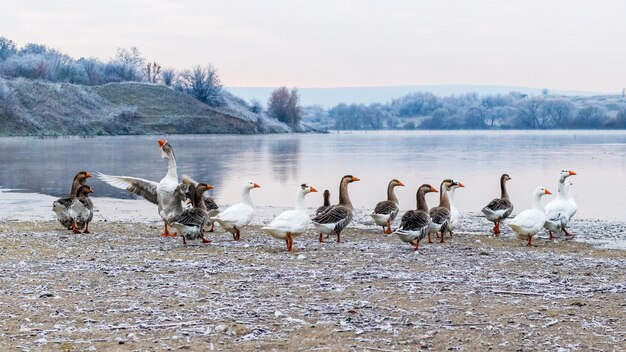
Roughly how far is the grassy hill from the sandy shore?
92290mm

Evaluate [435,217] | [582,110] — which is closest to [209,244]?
[435,217]

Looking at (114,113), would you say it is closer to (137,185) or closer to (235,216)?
(137,185)

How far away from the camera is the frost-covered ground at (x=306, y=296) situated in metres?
8.05

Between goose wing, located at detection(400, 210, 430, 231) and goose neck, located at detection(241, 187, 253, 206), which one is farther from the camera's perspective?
goose neck, located at detection(241, 187, 253, 206)

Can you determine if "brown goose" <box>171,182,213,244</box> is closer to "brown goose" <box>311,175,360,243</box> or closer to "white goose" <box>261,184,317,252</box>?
"white goose" <box>261,184,317,252</box>

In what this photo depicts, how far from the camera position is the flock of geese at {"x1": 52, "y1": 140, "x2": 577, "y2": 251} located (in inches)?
563

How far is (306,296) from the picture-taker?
988 cm

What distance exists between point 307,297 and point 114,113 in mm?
114293

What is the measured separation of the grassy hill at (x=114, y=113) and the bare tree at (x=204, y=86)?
3.15m

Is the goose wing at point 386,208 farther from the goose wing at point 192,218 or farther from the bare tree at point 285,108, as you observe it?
the bare tree at point 285,108

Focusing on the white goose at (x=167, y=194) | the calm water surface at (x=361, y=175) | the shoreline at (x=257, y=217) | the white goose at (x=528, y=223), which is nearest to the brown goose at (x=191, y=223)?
the white goose at (x=167, y=194)

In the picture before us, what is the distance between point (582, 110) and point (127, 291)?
19539 cm

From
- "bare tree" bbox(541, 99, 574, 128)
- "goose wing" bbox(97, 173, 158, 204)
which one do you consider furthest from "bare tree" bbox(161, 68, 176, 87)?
"goose wing" bbox(97, 173, 158, 204)

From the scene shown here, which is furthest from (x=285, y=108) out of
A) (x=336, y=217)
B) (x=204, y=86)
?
(x=336, y=217)
